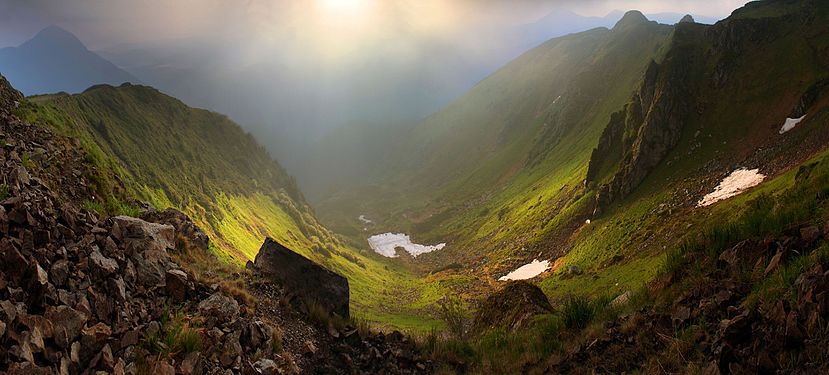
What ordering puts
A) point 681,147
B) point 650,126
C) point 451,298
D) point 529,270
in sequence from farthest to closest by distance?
point 529,270 → point 650,126 → point 681,147 → point 451,298

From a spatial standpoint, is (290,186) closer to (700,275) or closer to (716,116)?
(716,116)

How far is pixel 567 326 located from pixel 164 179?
9249 cm

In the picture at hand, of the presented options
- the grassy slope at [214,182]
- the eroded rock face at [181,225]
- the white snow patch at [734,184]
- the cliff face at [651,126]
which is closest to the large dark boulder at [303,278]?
the eroded rock face at [181,225]

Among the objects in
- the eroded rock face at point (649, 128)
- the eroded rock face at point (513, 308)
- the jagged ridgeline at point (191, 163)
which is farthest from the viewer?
the eroded rock face at point (649, 128)

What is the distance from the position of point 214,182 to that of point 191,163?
8.01 meters

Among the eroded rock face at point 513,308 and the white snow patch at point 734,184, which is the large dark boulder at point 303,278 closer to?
the eroded rock face at point 513,308

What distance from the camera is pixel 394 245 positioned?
581 ft

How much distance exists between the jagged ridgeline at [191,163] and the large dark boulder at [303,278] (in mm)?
38340

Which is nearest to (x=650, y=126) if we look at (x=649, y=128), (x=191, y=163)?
(x=649, y=128)

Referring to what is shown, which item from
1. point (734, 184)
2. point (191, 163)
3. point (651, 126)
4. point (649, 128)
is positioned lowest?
point (734, 184)

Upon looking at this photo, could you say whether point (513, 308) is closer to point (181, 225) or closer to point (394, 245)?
point (181, 225)

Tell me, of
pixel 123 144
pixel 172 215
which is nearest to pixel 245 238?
pixel 123 144

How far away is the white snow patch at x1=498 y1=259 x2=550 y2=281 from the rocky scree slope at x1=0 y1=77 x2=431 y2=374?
2815 inches

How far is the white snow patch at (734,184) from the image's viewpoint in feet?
176
